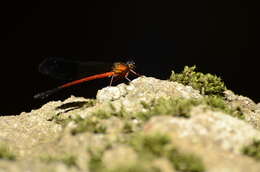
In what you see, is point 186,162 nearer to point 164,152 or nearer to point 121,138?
point 164,152

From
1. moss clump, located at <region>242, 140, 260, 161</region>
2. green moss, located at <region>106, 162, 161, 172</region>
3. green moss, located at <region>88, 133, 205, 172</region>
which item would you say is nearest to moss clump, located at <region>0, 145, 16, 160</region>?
green moss, located at <region>88, 133, 205, 172</region>

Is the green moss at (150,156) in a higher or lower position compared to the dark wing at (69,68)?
lower

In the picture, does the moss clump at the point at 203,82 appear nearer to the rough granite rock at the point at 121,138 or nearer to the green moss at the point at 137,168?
the rough granite rock at the point at 121,138

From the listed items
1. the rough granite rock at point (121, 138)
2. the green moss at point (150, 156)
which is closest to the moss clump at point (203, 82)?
the rough granite rock at point (121, 138)

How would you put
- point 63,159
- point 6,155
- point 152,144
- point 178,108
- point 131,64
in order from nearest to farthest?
1. point 152,144
2. point 63,159
3. point 6,155
4. point 178,108
5. point 131,64

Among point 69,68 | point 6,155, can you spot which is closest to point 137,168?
point 6,155

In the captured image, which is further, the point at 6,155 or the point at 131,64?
the point at 131,64

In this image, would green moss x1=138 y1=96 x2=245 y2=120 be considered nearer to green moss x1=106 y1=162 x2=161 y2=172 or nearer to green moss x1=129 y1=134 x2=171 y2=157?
green moss x1=129 y1=134 x2=171 y2=157
